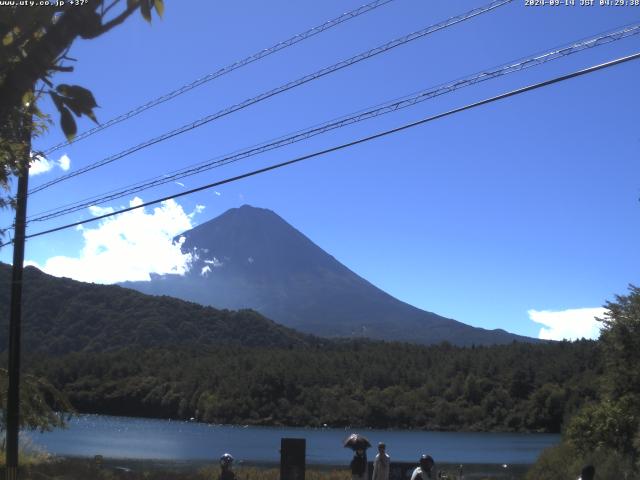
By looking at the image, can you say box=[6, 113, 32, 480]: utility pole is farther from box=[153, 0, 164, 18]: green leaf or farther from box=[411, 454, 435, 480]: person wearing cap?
box=[153, 0, 164, 18]: green leaf

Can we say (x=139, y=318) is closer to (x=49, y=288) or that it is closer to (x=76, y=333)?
(x=76, y=333)

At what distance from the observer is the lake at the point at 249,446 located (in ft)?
195

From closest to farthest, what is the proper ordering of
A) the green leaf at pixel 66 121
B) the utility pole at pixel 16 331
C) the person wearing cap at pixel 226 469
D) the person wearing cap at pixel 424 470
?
the green leaf at pixel 66 121 < the person wearing cap at pixel 424 470 < the person wearing cap at pixel 226 469 < the utility pole at pixel 16 331

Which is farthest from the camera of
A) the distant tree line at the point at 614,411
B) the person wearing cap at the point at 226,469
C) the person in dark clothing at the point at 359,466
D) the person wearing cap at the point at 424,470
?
the distant tree line at the point at 614,411

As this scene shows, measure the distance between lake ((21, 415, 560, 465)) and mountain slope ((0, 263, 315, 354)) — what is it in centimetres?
2193

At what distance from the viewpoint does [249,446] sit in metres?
75.9

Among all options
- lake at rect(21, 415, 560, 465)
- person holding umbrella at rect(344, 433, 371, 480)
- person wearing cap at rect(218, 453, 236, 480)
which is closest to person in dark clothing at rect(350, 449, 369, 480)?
person holding umbrella at rect(344, 433, 371, 480)

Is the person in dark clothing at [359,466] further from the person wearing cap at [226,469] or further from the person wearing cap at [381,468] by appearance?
the person wearing cap at [226,469]

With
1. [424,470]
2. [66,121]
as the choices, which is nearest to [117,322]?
[424,470]

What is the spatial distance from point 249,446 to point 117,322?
88.4m

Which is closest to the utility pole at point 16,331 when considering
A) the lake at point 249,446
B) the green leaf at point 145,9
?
the green leaf at point 145,9

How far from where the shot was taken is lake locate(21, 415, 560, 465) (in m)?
59.4

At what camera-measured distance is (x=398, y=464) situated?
13758mm

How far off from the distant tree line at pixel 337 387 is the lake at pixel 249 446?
952 centimetres
